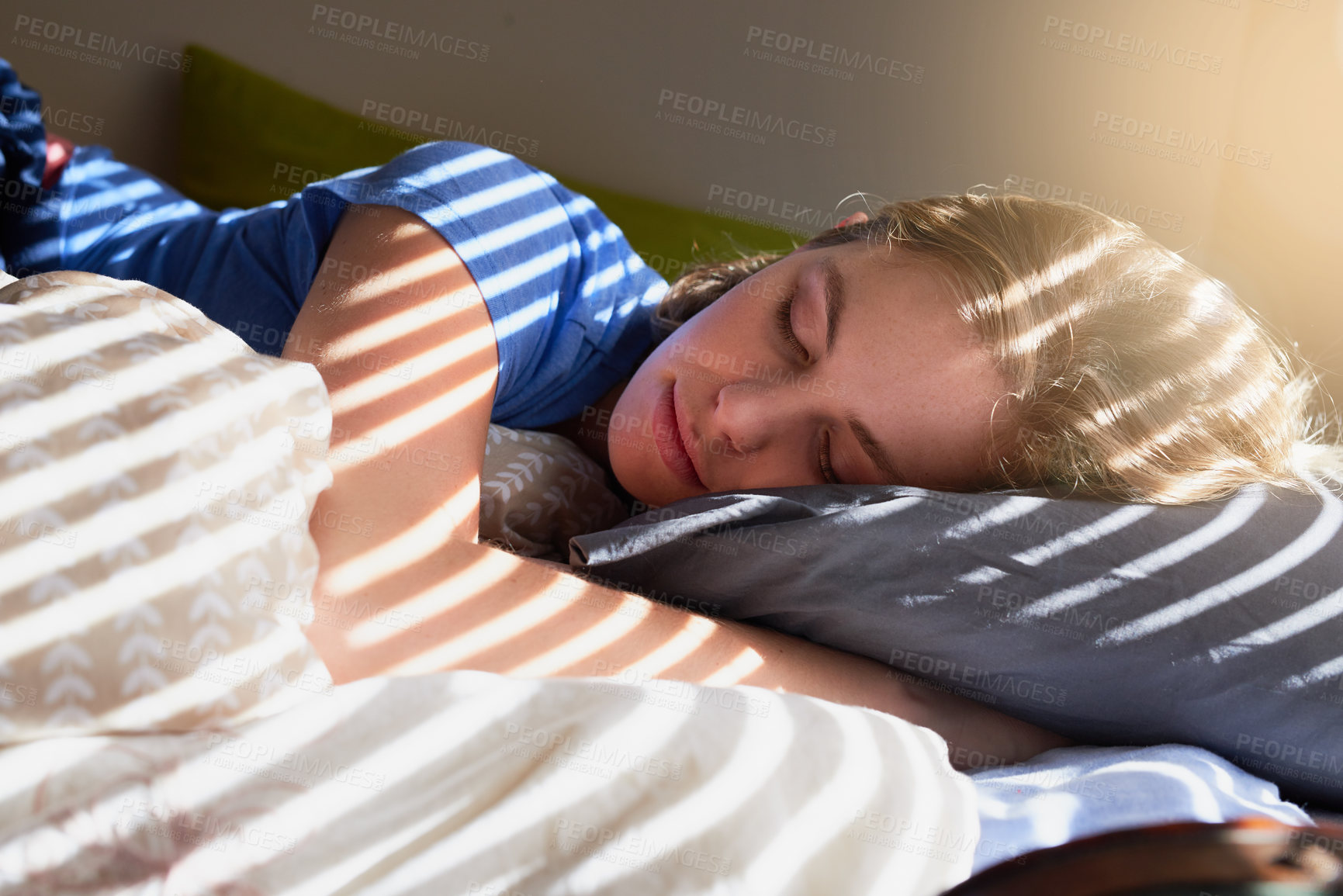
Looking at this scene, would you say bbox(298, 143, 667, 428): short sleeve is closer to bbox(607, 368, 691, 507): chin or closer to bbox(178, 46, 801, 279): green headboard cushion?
bbox(607, 368, 691, 507): chin

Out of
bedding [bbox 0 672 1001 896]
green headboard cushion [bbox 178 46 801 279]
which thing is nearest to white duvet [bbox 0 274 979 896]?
bedding [bbox 0 672 1001 896]

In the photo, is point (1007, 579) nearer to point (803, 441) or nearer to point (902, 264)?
point (803, 441)

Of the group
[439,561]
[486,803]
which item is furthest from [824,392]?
[486,803]

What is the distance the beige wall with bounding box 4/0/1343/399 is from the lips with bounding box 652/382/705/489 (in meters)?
1.23

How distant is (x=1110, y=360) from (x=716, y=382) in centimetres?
44

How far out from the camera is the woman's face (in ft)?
3.21

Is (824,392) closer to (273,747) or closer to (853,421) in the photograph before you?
(853,421)

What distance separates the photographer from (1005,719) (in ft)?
3.14

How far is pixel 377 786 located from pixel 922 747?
0.39 metres

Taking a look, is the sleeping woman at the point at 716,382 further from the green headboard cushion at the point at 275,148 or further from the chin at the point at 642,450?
the green headboard cushion at the point at 275,148

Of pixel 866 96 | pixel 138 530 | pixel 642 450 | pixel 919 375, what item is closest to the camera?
pixel 138 530

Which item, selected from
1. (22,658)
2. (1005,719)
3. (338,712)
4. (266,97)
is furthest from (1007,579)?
(266,97)

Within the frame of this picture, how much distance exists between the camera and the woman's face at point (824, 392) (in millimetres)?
978

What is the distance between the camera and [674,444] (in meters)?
1.06
